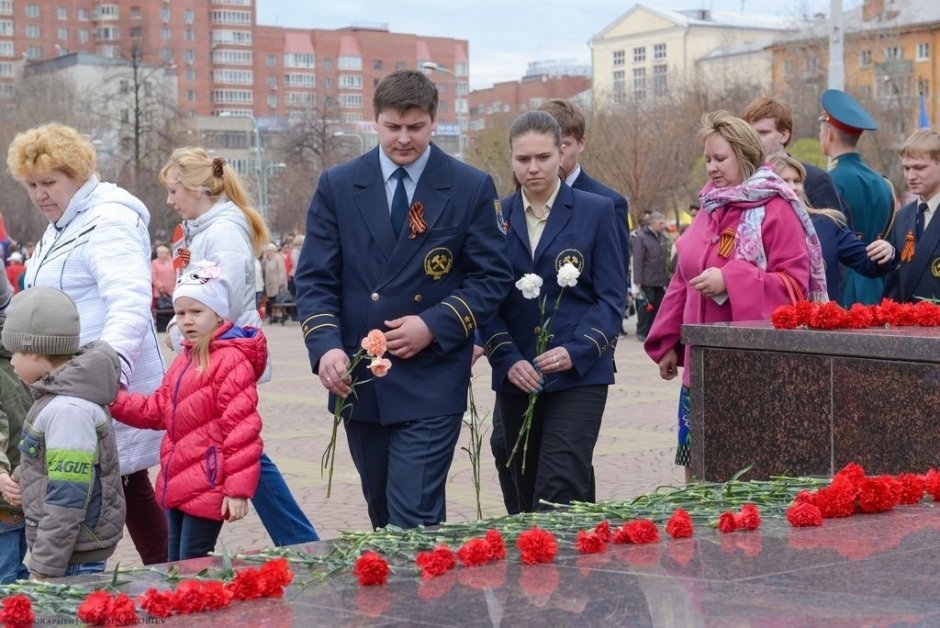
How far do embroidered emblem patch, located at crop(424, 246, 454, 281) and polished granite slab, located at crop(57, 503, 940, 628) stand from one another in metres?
1.13

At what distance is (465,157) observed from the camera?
74.9 metres

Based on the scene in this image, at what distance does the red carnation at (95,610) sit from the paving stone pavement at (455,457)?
3.31 feet

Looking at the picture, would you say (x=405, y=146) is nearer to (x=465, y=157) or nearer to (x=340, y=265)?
(x=340, y=265)

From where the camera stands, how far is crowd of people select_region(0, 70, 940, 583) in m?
5.30

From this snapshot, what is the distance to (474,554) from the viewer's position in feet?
14.8

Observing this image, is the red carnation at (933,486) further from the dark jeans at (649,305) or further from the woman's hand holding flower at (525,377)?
the dark jeans at (649,305)

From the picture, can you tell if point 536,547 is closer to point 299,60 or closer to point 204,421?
point 204,421

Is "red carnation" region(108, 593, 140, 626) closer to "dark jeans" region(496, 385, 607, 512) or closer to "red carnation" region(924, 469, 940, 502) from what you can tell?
"dark jeans" region(496, 385, 607, 512)

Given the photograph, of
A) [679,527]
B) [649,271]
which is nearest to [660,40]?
[649,271]

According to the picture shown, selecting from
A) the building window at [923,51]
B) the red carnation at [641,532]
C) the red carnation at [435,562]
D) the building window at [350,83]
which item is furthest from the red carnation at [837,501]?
the building window at [350,83]

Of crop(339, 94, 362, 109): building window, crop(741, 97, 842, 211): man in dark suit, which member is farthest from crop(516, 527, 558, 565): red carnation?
crop(339, 94, 362, 109): building window

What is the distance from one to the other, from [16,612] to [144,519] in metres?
2.21

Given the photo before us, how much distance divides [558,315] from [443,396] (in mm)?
932

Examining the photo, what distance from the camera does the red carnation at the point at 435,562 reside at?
171 inches
